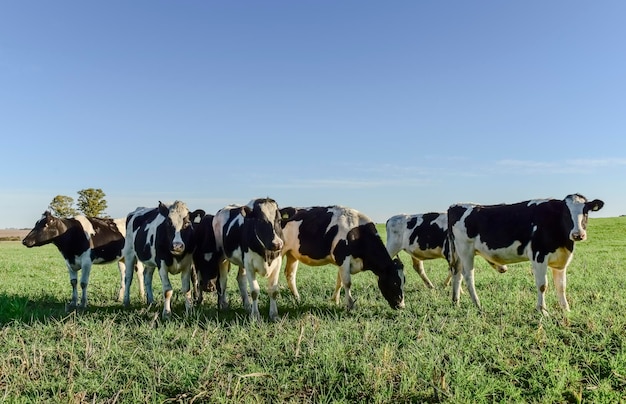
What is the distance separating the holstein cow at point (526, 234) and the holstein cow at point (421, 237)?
2.55 metres

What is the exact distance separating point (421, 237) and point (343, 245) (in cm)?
476

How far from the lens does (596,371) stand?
18.9 ft

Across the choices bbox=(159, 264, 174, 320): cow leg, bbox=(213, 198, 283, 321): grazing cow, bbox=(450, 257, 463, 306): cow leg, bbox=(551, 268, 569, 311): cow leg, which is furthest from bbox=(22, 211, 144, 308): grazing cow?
bbox=(551, 268, 569, 311): cow leg

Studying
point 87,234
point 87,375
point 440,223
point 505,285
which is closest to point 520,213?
point 505,285

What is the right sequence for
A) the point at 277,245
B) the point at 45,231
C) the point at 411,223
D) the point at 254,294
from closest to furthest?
the point at 277,245 → the point at 254,294 → the point at 45,231 → the point at 411,223

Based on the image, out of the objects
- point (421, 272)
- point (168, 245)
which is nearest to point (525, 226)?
point (421, 272)

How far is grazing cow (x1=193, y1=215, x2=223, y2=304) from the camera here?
33.9 feet

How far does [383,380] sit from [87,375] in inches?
140

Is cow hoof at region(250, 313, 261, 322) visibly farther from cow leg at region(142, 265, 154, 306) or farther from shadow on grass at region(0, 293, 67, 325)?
shadow on grass at region(0, 293, 67, 325)

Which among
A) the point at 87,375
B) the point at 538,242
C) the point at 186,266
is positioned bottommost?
the point at 87,375

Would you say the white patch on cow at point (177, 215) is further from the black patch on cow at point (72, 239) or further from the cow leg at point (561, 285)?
the cow leg at point (561, 285)

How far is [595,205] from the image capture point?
30.0 ft

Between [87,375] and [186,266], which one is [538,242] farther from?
[87,375]

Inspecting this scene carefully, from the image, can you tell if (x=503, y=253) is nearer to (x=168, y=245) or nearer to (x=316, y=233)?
(x=316, y=233)
